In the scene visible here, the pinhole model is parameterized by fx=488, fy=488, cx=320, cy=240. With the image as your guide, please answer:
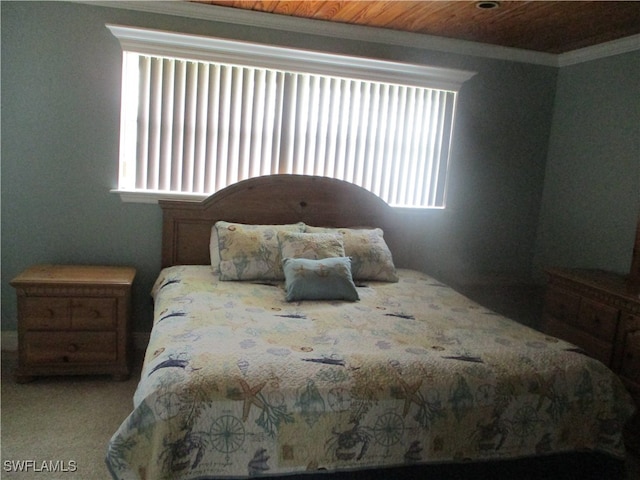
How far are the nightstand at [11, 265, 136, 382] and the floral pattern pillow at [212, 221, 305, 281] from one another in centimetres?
58

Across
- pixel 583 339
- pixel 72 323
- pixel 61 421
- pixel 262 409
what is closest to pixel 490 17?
pixel 583 339

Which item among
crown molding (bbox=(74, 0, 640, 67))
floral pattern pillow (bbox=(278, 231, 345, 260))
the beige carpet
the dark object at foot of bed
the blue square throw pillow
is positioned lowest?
the beige carpet

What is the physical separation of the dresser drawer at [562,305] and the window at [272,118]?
3.44 ft

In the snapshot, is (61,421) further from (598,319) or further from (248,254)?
(598,319)

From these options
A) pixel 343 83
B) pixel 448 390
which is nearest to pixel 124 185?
pixel 343 83

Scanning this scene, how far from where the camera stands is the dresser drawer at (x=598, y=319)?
109 inches

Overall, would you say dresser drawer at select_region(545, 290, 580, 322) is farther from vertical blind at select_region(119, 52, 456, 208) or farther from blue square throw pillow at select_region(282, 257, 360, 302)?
blue square throw pillow at select_region(282, 257, 360, 302)

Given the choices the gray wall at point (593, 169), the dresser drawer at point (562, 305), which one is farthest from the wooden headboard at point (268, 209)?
the gray wall at point (593, 169)

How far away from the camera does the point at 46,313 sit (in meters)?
2.76

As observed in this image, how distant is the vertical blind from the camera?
126 inches

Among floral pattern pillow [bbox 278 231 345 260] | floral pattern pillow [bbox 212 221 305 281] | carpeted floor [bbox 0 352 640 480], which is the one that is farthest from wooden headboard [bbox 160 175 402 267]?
carpeted floor [bbox 0 352 640 480]

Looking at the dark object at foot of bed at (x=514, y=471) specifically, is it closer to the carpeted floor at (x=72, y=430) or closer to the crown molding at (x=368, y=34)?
the carpeted floor at (x=72, y=430)

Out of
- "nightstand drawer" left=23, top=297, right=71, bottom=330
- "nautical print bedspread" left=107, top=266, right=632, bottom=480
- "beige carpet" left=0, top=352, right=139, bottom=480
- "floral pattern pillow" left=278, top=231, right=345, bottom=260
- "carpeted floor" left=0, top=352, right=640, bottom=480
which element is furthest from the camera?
"floral pattern pillow" left=278, top=231, right=345, bottom=260

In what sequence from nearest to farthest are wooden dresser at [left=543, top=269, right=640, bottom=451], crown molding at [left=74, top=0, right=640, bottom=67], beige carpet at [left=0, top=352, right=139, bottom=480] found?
beige carpet at [left=0, top=352, right=139, bottom=480], wooden dresser at [left=543, top=269, right=640, bottom=451], crown molding at [left=74, top=0, right=640, bottom=67]
